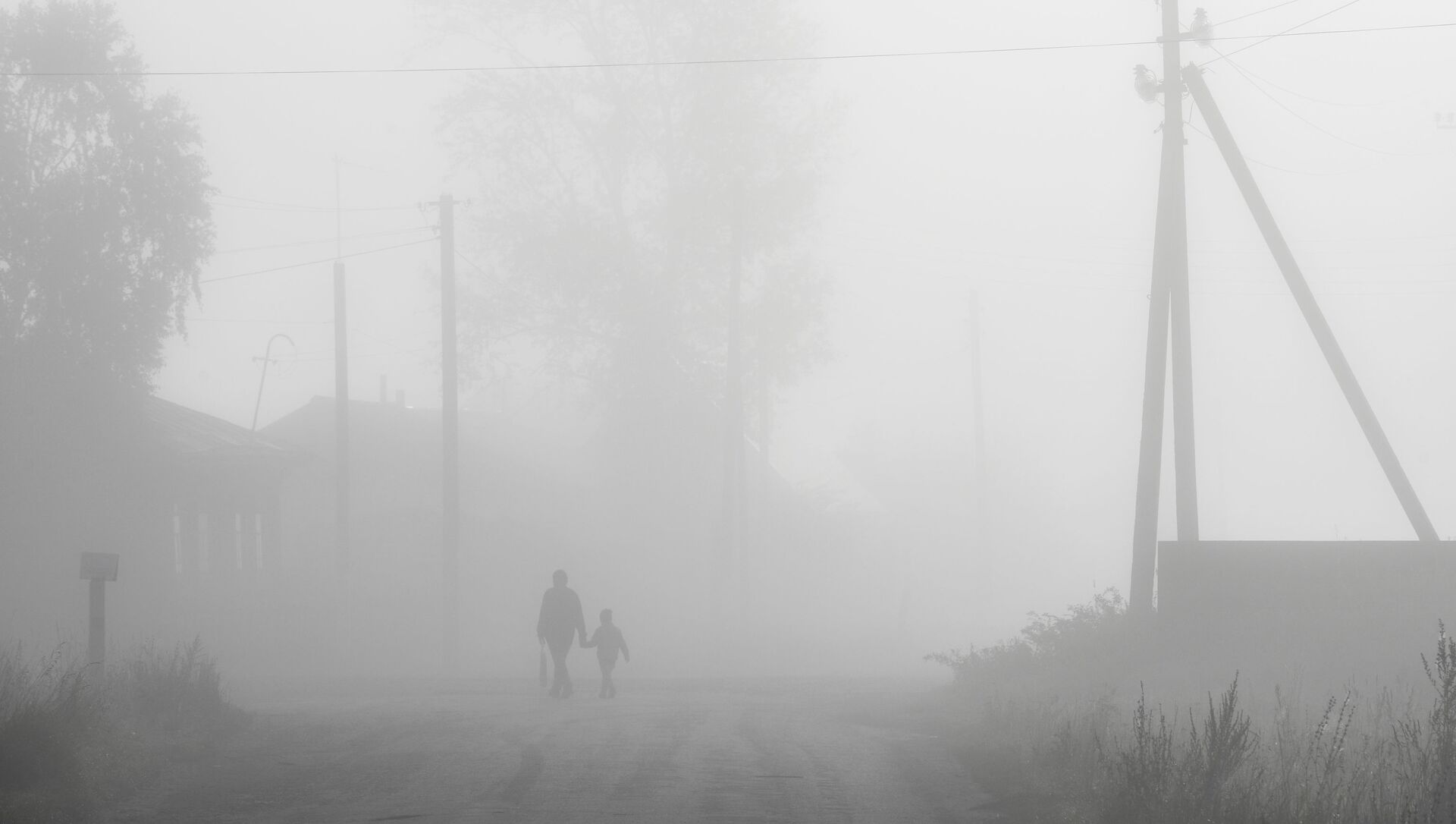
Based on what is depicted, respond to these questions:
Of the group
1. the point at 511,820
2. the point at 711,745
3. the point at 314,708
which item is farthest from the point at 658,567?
the point at 511,820

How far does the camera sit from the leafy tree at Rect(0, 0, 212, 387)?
28.4 m

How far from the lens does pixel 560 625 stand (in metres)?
20.5

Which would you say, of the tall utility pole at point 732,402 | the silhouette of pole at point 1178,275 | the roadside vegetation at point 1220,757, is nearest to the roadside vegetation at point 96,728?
the roadside vegetation at point 1220,757

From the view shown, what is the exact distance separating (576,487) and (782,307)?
12.0 m

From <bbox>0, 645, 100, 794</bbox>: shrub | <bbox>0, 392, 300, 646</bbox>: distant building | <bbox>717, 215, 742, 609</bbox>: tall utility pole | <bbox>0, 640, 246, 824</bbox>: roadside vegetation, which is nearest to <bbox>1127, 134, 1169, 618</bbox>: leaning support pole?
<bbox>0, 640, 246, 824</bbox>: roadside vegetation

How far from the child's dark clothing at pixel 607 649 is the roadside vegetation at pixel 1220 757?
6.14m

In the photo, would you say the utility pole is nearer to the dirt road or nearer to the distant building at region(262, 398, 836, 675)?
the distant building at region(262, 398, 836, 675)

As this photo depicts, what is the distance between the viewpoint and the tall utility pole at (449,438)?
31047mm

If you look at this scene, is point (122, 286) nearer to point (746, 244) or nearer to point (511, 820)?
point (746, 244)

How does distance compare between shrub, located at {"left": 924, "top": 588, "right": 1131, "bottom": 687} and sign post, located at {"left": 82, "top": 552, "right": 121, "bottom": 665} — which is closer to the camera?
sign post, located at {"left": 82, "top": 552, "right": 121, "bottom": 665}

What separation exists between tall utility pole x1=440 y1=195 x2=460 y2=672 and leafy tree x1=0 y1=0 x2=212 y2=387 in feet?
16.4

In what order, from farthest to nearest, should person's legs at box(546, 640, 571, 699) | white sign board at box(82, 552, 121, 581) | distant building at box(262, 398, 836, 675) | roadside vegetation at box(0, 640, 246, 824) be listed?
distant building at box(262, 398, 836, 675) → person's legs at box(546, 640, 571, 699) → white sign board at box(82, 552, 121, 581) → roadside vegetation at box(0, 640, 246, 824)

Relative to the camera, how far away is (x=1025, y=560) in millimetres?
64562

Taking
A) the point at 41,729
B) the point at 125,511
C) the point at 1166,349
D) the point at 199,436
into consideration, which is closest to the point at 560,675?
the point at 1166,349
